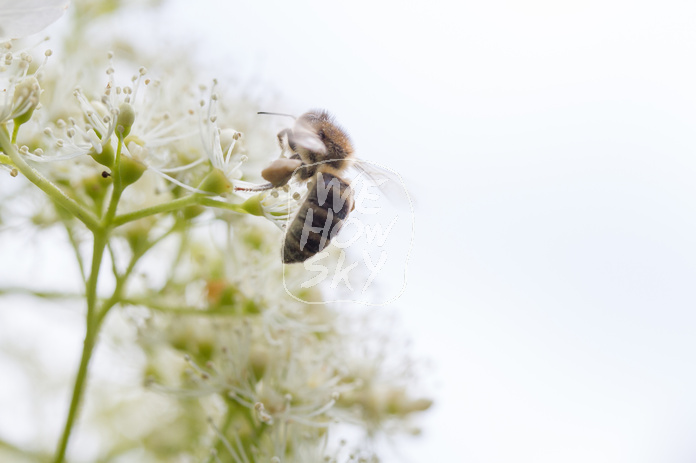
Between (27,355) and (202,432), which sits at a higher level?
(27,355)

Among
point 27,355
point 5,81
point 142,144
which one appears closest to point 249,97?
point 142,144

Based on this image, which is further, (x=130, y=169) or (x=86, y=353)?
(x=86, y=353)

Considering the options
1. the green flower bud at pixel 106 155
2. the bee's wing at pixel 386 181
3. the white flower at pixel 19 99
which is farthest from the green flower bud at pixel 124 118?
the bee's wing at pixel 386 181

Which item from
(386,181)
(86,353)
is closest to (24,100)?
(86,353)

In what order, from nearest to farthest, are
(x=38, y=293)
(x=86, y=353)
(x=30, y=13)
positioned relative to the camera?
(x=30, y=13), (x=86, y=353), (x=38, y=293)

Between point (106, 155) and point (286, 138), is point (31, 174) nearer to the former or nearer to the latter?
point (106, 155)

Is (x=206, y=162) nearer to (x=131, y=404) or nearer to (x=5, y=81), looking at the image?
(x=5, y=81)
